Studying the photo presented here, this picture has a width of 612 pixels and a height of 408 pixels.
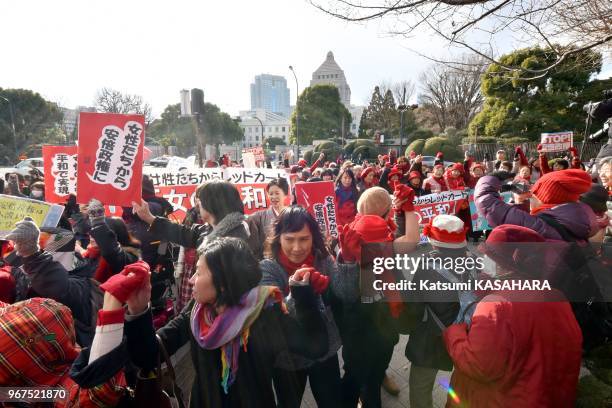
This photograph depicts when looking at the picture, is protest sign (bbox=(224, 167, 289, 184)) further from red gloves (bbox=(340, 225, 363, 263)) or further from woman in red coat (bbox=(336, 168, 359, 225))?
red gloves (bbox=(340, 225, 363, 263))

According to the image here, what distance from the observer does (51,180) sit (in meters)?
4.01

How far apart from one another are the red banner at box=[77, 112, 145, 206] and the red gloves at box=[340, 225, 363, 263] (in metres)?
1.92

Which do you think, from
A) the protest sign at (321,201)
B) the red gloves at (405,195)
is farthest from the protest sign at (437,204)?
the red gloves at (405,195)

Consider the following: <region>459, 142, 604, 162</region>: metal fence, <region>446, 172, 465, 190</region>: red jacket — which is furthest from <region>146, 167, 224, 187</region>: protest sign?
<region>459, 142, 604, 162</region>: metal fence

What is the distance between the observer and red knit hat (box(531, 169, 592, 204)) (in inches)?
84.9

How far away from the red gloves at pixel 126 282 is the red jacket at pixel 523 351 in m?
1.50

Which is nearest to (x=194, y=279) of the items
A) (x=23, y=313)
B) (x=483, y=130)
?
(x=23, y=313)

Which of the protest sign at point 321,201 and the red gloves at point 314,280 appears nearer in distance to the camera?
the red gloves at point 314,280

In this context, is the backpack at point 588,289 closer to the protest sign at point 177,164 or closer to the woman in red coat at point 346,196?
the woman in red coat at point 346,196

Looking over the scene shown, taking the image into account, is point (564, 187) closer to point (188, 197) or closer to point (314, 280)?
point (314, 280)

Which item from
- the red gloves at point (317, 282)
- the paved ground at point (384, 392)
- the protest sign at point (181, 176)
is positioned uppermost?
the protest sign at point (181, 176)

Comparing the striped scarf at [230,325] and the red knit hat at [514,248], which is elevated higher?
the red knit hat at [514,248]

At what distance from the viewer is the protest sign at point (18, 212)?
3064 mm

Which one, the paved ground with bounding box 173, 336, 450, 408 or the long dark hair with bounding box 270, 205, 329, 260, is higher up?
the long dark hair with bounding box 270, 205, 329, 260
